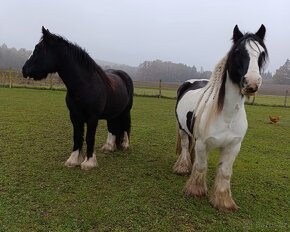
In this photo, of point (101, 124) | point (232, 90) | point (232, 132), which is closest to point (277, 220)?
point (232, 132)

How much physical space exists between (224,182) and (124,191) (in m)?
1.26

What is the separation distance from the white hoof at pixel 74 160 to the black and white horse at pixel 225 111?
1.82 meters

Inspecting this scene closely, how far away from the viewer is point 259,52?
118 inches

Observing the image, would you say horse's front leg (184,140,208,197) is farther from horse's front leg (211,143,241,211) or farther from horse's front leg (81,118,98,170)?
horse's front leg (81,118,98,170)

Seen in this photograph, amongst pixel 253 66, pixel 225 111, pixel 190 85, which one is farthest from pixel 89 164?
pixel 253 66

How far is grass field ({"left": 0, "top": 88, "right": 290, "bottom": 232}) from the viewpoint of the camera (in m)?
3.27

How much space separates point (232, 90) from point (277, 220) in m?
1.56

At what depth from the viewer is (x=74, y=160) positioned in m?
4.91

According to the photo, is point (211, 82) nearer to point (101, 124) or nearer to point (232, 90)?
point (232, 90)

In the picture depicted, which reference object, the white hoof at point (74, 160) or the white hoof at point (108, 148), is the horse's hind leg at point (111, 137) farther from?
the white hoof at point (74, 160)

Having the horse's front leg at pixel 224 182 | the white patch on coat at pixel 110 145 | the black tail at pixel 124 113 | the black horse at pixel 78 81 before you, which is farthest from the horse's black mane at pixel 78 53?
the horse's front leg at pixel 224 182

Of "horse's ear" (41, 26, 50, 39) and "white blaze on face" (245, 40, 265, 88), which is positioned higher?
"horse's ear" (41, 26, 50, 39)

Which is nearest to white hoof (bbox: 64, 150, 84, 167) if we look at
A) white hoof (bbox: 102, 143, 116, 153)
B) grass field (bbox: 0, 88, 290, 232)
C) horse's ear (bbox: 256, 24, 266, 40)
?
grass field (bbox: 0, 88, 290, 232)

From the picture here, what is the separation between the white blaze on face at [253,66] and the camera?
2.80 metres
